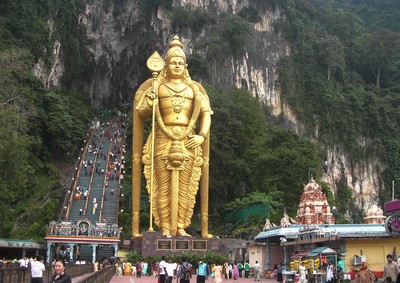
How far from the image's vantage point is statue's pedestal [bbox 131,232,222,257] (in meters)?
17.2

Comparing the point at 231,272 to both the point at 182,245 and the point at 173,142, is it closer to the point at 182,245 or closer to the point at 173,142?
the point at 182,245

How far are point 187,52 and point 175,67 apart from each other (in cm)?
2075

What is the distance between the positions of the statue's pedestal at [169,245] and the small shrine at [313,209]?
647cm

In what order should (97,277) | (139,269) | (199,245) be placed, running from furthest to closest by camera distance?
(199,245), (139,269), (97,277)

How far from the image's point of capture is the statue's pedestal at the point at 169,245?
17.2 meters

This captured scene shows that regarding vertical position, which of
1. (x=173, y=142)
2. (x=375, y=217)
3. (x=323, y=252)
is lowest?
(x=323, y=252)

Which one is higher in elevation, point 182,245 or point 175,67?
point 175,67

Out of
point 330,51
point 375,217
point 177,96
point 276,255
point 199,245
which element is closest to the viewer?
point 199,245

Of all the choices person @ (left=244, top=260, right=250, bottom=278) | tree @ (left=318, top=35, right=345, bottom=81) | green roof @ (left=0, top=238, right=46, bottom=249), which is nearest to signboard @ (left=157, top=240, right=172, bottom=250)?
person @ (left=244, top=260, right=250, bottom=278)

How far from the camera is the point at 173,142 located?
1778 cm

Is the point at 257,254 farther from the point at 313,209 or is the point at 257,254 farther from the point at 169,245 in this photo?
the point at 313,209

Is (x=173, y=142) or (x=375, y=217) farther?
(x=375, y=217)

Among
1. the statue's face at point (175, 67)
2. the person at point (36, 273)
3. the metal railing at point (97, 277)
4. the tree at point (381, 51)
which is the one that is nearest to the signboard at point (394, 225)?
the metal railing at point (97, 277)

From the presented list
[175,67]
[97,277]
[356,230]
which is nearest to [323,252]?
[356,230]
